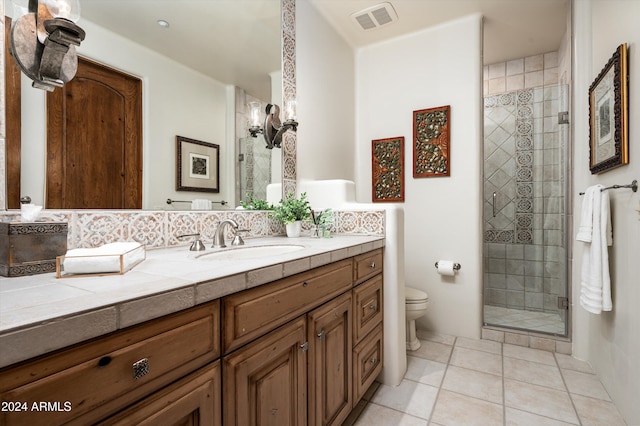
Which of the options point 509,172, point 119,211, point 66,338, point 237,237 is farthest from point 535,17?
point 66,338

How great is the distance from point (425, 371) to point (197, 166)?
1832mm

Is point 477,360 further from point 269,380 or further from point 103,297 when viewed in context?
point 103,297

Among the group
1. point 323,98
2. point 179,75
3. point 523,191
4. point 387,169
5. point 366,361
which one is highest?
point 323,98

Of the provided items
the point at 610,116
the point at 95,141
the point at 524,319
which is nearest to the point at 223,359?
the point at 95,141

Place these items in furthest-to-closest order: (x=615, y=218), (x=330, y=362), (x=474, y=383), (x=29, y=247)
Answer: (x=474, y=383) < (x=615, y=218) < (x=330, y=362) < (x=29, y=247)

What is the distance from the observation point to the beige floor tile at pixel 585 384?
5.54 feet

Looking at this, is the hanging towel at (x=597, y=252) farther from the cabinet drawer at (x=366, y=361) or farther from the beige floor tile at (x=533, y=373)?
the cabinet drawer at (x=366, y=361)

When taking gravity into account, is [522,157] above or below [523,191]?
above

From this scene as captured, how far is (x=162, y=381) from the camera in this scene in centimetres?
60

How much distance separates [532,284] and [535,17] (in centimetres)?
228

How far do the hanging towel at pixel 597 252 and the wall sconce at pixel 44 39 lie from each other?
2364 millimetres

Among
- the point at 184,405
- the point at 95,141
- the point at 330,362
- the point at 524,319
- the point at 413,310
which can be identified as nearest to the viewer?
the point at 184,405

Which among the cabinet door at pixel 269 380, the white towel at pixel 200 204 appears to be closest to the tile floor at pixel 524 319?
the cabinet door at pixel 269 380

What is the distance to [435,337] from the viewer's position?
249 centimetres
